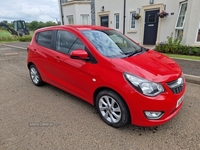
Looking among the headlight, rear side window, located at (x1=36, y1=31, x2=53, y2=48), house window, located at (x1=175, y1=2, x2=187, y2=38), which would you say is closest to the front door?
house window, located at (x1=175, y1=2, x2=187, y2=38)

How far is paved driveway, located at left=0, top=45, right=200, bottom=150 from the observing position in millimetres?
2195

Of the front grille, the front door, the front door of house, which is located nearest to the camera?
the front grille

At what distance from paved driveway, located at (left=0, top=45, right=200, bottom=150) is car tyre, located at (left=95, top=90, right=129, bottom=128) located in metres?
0.14

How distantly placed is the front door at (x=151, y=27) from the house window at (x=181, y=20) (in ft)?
4.27

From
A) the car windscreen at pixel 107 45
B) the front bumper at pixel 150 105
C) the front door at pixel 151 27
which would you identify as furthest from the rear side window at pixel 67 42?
the front door at pixel 151 27

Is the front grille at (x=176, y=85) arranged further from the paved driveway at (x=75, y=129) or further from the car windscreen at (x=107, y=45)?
the car windscreen at (x=107, y=45)

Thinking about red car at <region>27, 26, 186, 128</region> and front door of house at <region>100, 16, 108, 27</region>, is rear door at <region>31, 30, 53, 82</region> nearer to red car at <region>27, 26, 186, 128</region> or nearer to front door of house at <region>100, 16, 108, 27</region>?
red car at <region>27, 26, 186, 128</region>

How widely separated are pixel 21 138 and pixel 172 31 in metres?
8.89

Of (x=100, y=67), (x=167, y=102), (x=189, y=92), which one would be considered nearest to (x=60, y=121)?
(x=100, y=67)

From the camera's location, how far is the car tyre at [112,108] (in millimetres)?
2330

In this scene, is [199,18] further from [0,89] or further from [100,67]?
[0,89]

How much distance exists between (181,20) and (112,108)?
769 centimetres

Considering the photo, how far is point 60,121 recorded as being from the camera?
2750 millimetres

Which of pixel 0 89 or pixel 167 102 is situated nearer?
pixel 167 102
